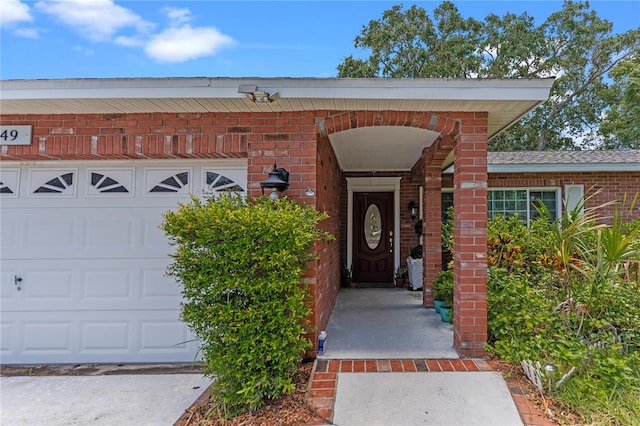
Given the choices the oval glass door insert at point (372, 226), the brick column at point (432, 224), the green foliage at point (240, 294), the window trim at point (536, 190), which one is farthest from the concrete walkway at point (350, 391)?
the window trim at point (536, 190)

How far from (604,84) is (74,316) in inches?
796

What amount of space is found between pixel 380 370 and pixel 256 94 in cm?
272

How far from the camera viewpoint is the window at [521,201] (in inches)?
267

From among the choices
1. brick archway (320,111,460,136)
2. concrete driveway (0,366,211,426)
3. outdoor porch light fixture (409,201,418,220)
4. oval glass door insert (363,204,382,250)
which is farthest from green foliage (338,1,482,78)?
concrete driveway (0,366,211,426)

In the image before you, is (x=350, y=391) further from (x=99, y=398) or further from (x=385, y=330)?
(x=99, y=398)

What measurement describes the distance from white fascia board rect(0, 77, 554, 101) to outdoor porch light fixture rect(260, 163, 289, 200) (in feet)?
2.26

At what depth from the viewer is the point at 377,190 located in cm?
769

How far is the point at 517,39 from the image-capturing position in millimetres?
14281

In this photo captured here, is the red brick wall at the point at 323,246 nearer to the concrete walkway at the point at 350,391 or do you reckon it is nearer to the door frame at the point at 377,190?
the concrete walkway at the point at 350,391

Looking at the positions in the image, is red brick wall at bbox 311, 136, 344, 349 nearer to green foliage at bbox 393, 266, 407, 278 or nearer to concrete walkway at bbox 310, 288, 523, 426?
concrete walkway at bbox 310, 288, 523, 426

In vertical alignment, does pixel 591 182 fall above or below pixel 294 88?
below

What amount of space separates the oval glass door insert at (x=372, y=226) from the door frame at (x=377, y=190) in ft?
1.26

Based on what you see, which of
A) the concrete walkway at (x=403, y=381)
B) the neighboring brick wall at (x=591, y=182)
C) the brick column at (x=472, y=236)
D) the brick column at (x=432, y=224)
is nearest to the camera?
the concrete walkway at (x=403, y=381)

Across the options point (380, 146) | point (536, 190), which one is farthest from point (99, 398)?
point (536, 190)
